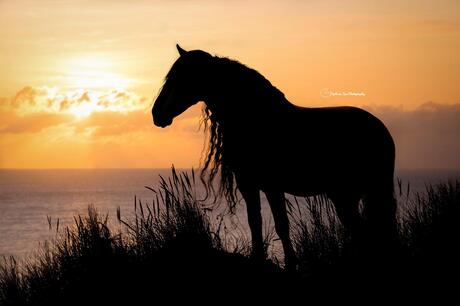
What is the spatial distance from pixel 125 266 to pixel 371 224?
2.86 metres

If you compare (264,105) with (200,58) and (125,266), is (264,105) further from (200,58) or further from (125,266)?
(125,266)

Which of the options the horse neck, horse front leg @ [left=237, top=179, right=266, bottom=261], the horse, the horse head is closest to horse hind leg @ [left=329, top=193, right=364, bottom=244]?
the horse

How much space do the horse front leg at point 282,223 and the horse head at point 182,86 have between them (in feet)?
4.57

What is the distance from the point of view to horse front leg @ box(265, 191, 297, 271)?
6.85 meters

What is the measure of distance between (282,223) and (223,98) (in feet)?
5.03

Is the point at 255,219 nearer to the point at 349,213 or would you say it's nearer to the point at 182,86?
the point at 349,213

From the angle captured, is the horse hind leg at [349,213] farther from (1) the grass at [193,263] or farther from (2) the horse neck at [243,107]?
(2) the horse neck at [243,107]

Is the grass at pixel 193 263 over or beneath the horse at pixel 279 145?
beneath

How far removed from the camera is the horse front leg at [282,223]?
6.85m

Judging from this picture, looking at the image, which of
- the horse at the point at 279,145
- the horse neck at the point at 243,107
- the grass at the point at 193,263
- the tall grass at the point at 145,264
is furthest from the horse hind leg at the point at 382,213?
the horse neck at the point at 243,107

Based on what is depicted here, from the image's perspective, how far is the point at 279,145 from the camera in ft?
23.6

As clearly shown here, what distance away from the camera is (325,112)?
744 centimetres

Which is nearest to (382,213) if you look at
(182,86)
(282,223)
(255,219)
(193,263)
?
(282,223)

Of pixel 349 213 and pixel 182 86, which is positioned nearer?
pixel 182 86
